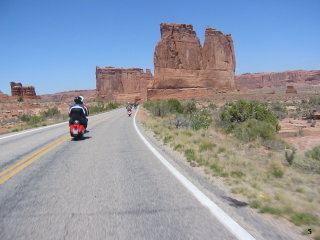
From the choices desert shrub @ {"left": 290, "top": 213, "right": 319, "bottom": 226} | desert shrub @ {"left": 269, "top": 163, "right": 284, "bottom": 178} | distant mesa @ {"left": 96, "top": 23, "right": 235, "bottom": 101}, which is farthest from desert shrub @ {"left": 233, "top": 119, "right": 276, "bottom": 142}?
distant mesa @ {"left": 96, "top": 23, "right": 235, "bottom": 101}

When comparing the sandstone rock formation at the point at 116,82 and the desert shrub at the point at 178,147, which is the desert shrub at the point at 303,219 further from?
the sandstone rock formation at the point at 116,82

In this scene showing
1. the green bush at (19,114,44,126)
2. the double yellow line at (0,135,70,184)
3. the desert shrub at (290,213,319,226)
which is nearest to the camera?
the desert shrub at (290,213,319,226)

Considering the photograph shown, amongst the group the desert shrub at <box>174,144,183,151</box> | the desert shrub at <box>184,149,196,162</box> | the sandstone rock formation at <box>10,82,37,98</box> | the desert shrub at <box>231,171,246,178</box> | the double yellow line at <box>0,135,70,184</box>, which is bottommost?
the desert shrub at <box>174,144,183,151</box>

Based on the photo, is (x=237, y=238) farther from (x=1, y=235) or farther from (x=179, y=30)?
(x=179, y=30)

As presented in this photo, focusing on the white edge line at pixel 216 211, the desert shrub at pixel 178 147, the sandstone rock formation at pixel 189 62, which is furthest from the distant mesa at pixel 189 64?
the white edge line at pixel 216 211

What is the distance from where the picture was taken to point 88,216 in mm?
4258

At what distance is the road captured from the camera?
3756 millimetres

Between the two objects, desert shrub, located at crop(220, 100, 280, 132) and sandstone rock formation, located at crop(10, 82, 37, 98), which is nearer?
desert shrub, located at crop(220, 100, 280, 132)

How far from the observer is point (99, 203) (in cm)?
482

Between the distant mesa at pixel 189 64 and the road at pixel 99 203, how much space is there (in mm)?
87496

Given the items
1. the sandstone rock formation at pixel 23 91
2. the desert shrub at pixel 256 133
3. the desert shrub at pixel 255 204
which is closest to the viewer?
the desert shrub at pixel 255 204

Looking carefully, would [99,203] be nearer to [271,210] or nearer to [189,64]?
[271,210]

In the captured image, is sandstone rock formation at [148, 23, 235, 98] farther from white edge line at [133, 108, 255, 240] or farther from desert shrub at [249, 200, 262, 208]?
desert shrub at [249, 200, 262, 208]

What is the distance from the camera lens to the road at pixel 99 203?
12.3ft
